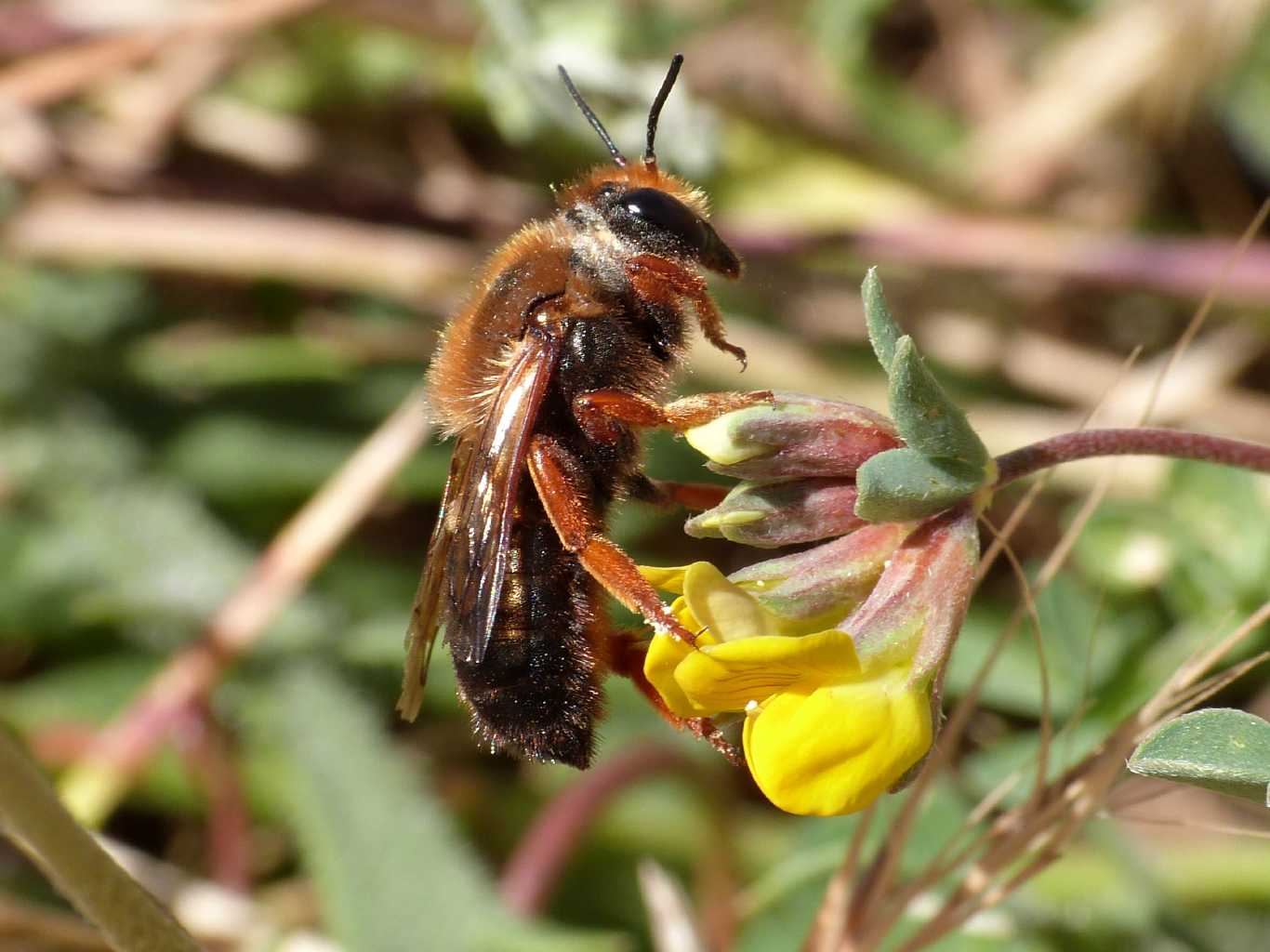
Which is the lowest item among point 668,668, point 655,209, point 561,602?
point 561,602

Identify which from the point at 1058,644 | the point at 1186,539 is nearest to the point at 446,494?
the point at 1058,644

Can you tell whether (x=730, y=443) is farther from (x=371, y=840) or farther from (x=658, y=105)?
(x=371, y=840)

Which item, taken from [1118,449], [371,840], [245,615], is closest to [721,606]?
[1118,449]

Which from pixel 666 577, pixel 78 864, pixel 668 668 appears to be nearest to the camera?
pixel 78 864

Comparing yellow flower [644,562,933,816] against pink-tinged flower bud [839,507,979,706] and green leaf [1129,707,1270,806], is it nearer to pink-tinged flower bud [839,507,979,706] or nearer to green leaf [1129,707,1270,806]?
pink-tinged flower bud [839,507,979,706]

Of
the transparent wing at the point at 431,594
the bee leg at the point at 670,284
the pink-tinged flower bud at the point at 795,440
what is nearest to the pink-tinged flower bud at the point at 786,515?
the pink-tinged flower bud at the point at 795,440

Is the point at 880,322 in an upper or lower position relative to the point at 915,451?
upper

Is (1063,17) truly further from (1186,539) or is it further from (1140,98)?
(1186,539)
